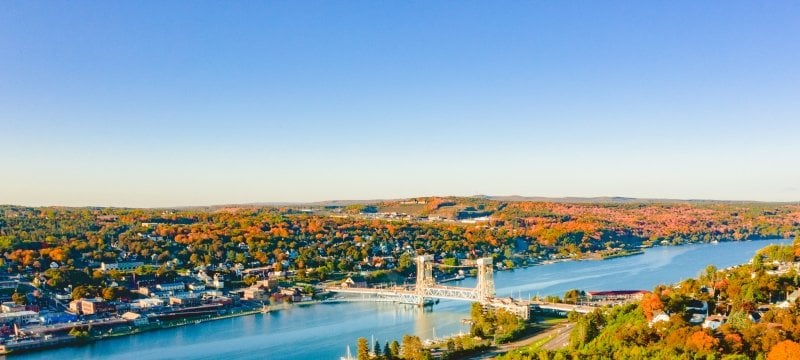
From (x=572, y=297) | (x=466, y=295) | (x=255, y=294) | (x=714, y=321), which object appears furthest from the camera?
(x=255, y=294)

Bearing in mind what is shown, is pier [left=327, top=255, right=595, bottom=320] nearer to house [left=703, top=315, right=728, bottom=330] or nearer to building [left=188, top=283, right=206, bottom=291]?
building [left=188, top=283, right=206, bottom=291]

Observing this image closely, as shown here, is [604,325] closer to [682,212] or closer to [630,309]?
[630,309]

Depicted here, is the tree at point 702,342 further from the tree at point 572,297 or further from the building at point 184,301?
the building at point 184,301

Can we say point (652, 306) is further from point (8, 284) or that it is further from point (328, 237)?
point (328, 237)

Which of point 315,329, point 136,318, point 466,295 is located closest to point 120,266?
point 136,318

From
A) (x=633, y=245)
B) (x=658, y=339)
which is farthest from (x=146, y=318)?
(x=633, y=245)

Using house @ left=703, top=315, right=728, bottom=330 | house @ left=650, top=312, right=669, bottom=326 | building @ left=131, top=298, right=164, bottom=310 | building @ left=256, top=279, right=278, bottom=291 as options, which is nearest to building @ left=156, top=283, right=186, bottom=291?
building @ left=131, top=298, right=164, bottom=310

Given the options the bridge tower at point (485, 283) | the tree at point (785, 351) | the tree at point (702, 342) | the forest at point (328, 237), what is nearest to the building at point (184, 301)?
the forest at point (328, 237)
